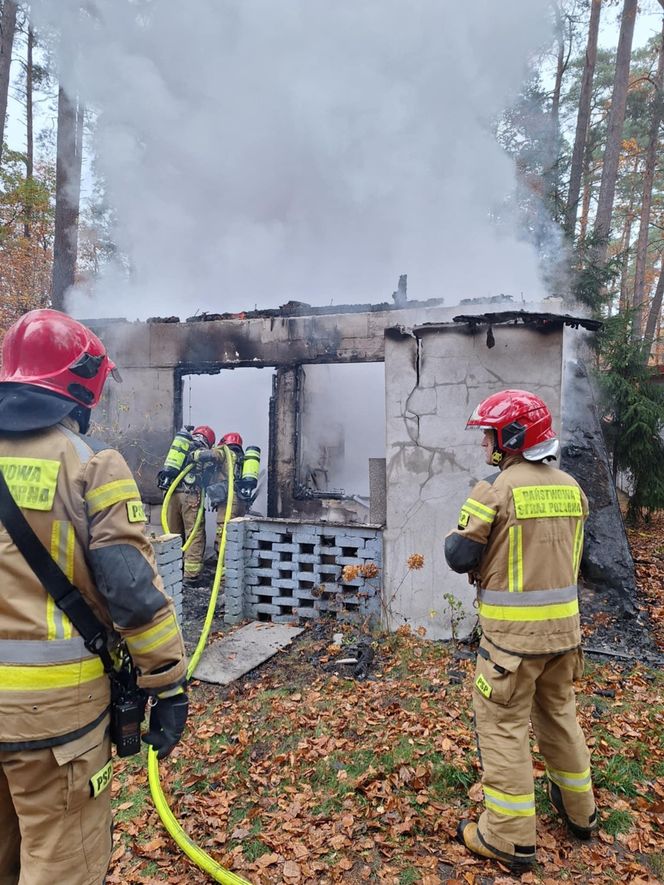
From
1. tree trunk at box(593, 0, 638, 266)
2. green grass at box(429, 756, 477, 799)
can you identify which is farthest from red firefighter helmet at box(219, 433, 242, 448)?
tree trunk at box(593, 0, 638, 266)

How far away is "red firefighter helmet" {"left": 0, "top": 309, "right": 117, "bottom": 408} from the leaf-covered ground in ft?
8.12

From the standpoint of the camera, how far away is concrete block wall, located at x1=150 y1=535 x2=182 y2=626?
512 centimetres

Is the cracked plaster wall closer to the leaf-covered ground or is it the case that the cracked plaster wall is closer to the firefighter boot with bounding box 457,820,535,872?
the leaf-covered ground

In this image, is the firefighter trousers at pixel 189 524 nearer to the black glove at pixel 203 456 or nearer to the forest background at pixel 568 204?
the black glove at pixel 203 456

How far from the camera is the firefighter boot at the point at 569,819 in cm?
289

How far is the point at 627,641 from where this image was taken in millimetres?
5645

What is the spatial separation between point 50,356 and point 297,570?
481 centimetres

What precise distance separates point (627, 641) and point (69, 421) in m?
5.76

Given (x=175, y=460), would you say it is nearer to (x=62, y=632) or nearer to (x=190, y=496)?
(x=190, y=496)

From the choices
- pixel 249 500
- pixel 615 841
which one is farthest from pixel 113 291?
pixel 615 841

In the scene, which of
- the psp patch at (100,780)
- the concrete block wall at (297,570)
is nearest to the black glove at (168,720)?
the psp patch at (100,780)

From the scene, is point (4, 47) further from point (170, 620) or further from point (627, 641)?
point (627, 641)

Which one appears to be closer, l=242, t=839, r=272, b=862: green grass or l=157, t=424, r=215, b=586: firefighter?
l=242, t=839, r=272, b=862: green grass

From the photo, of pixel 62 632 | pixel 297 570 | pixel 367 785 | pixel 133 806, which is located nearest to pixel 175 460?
pixel 297 570
